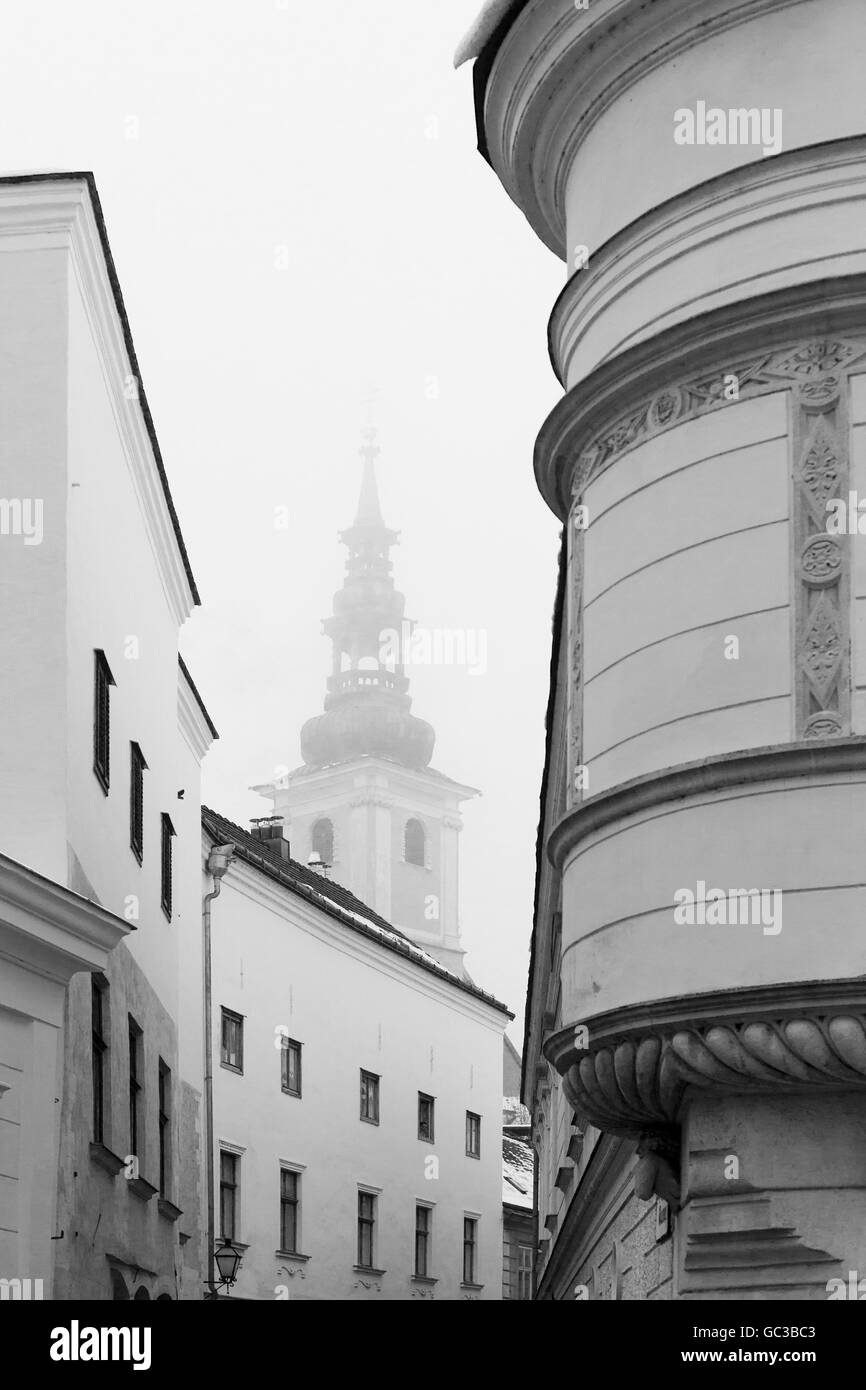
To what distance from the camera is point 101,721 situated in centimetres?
1791

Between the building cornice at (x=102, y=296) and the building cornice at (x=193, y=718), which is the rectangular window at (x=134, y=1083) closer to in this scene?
the building cornice at (x=102, y=296)

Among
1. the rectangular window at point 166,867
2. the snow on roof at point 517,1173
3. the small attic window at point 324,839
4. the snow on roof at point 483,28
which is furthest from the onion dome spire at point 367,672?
the snow on roof at point 483,28

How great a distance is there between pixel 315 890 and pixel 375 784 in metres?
67.9

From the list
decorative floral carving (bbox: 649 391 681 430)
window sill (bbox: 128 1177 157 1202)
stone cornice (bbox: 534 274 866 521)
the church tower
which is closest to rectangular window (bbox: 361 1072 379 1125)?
window sill (bbox: 128 1177 157 1202)

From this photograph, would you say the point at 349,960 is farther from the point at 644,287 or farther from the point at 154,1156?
the point at 644,287

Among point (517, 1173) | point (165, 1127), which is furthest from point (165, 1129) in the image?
point (517, 1173)

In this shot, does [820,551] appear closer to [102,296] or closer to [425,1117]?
[102,296]

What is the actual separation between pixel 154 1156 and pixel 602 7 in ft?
44.5

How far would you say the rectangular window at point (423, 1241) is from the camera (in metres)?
38.8

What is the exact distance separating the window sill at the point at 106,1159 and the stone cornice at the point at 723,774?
7161mm

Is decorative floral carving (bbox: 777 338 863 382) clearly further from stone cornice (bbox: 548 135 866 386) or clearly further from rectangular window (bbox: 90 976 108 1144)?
rectangular window (bbox: 90 976 108 1144)

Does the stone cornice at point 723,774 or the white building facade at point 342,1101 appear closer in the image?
the stone cornice at point 723,774

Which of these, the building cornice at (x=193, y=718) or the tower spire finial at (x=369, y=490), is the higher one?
the tower spire finial at (x=369, y=490)
